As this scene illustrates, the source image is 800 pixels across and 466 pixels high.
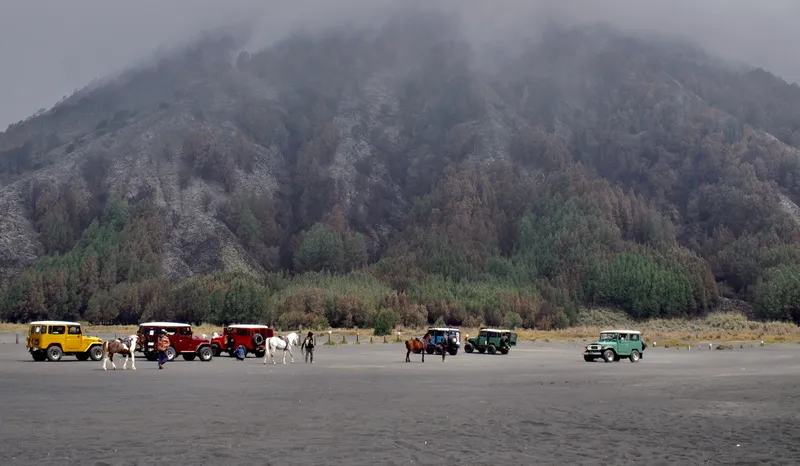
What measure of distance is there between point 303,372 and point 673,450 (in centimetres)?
2669

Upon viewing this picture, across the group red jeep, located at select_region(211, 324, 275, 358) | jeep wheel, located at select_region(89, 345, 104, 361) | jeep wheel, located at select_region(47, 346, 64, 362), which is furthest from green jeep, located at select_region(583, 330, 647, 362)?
jeep wheel, located at select_region(47, 346, 64, 362)

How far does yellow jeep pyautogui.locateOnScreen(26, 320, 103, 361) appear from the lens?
49.0 m

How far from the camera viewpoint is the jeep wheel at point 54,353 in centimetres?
4894

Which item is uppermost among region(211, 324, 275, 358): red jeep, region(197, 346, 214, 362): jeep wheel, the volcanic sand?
region(211, 324, 275, 358): red jeep

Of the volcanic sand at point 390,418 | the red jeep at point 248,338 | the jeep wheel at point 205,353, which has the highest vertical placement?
the red jeep at point 248,338

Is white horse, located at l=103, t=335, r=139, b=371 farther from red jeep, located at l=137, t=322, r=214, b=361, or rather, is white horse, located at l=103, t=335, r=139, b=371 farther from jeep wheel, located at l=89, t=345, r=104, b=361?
jeep wheel, located at l=89, t=345, r=104, b=361

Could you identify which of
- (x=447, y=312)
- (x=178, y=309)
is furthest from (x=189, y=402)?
(x=178, y=309)

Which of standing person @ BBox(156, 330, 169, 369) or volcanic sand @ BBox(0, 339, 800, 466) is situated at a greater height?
standing person @ BBox(156, 330, 169, 369)

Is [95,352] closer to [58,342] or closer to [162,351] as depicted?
[58,342]

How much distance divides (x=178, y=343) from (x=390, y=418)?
32.7 m

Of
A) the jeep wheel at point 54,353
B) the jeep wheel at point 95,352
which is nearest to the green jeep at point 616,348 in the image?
the jeep wheel at point 95,352

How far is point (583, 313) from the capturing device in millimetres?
174500

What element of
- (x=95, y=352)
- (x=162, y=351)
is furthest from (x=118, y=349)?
(x=95, y=352)

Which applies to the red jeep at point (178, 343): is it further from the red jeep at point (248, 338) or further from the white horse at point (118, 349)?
the white horse at point (118, 349)
